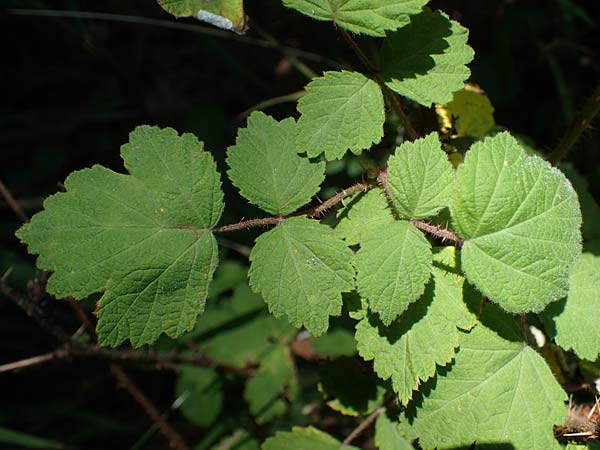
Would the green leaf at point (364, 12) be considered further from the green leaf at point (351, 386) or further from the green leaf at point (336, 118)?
the green leaf at point (351, 386)

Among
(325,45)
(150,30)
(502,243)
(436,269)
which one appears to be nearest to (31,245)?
(436,269)

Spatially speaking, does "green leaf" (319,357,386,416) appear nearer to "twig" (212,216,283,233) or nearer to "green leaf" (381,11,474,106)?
"twig" (212,216,283,233)

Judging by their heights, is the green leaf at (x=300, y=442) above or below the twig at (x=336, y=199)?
below

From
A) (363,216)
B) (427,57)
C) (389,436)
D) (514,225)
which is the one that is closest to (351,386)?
(389,436)

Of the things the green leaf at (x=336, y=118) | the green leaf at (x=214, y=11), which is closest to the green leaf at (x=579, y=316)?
the green leaf at (x=336, y=118)

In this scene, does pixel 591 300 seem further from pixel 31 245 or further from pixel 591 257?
pixel 31 245

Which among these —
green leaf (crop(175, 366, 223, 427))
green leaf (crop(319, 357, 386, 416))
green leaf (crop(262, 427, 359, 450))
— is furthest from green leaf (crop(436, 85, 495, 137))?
green leaf (crop(175, 366, 223, 427))
